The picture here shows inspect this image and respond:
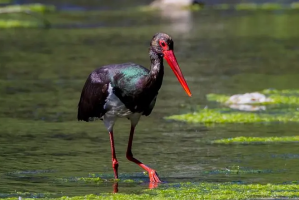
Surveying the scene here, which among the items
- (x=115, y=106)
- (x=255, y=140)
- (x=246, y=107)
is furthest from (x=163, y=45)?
(x=246, y=107)

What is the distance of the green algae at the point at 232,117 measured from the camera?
13930 millimetres

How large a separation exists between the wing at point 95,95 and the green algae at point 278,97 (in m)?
5.32

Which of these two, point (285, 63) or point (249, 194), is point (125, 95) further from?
point (285, 63)

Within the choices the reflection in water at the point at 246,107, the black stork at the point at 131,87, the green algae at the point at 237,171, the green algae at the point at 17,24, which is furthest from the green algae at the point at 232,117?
the green algae at the point at 17,24

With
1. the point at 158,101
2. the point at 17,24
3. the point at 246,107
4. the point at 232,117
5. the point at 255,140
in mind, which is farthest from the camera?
the point at 17,24

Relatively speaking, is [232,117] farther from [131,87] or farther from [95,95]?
[131,87]

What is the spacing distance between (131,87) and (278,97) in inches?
248

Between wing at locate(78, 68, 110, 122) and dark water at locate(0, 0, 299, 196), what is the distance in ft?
2.20

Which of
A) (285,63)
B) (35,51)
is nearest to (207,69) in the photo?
(285,63)

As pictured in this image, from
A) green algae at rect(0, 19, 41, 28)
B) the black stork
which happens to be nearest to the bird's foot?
the black stork

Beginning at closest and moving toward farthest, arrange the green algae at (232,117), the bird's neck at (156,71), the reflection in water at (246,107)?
the bird's neck at (156,71) < the green algae at (232,117) < the reflection in water at (246,107)

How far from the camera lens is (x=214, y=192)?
9.15 meters

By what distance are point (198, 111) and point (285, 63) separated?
7.11 metres

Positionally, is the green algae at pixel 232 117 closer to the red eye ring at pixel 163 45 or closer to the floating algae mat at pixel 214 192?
the red eye ring at pixel 163 45
